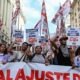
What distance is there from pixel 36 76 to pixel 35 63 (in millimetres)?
338

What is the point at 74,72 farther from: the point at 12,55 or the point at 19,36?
the point at 19,36

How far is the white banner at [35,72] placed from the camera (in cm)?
902

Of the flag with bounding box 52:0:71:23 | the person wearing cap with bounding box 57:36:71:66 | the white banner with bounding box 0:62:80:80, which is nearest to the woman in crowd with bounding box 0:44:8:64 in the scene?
the white banner with bounding box 0:62:80:80

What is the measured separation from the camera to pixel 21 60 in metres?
9.72

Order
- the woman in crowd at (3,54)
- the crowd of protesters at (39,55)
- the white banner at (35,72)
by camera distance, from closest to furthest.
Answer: the white banner at (35,72), the woman in crowd at (3,54), the crowd of protesters at (39,55)

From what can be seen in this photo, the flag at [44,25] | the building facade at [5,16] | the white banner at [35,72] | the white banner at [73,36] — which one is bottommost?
the white banner at [35,72]

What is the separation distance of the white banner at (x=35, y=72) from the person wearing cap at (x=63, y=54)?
0.56 metres

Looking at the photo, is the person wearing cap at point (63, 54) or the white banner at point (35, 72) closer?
the white banner at point (35, 72)

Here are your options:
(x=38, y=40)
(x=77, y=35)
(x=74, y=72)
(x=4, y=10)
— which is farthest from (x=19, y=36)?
(x=4, y=10)

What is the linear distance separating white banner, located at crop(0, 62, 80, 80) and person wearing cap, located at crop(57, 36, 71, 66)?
1.84 feet

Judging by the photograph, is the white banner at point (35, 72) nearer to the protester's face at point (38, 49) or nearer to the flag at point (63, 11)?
the protester's face at point (38, 49)

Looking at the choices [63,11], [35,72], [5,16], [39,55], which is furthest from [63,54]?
[5,16]

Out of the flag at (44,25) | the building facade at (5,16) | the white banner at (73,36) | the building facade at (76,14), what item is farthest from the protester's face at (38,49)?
the building facade at (76,14)

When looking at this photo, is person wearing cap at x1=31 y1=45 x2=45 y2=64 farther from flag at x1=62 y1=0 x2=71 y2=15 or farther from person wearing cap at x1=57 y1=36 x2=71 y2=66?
flag at x1=62 y1=0 x2=71 y2=15
